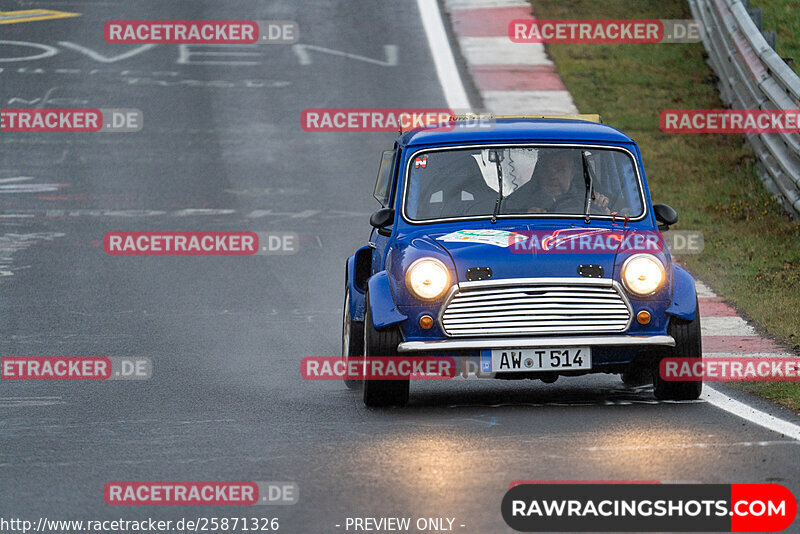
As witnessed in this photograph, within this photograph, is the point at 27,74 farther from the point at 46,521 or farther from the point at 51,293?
the point at 46,521

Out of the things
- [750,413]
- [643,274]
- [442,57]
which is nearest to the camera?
[750,413]

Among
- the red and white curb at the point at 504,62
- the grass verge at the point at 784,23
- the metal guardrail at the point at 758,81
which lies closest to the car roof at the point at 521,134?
the metal guardrail at the point at 758,81

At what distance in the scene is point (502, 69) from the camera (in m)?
27.6

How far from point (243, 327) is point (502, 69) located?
47.5ft

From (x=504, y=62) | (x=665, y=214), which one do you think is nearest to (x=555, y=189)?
(x=665, y=214)

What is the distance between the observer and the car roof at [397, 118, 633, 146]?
10.7 metres

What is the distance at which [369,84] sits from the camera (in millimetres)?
26656

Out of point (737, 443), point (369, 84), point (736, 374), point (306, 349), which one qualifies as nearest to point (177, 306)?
point (306, 349)

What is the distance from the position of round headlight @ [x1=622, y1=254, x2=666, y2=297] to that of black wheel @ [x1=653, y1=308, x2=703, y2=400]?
265mm

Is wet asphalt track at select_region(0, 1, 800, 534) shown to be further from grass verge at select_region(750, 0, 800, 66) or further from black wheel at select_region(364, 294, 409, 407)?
grass verge at select_region(750, 0, 800, 66)

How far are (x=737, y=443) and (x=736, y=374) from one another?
306 cm

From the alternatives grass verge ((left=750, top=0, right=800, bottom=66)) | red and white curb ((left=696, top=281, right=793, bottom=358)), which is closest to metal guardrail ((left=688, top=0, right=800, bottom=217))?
grass verge ((left=750, top=0, right=800, bottom=66))

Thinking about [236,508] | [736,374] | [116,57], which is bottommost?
[116,57]

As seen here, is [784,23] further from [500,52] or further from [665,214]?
[665,214]
